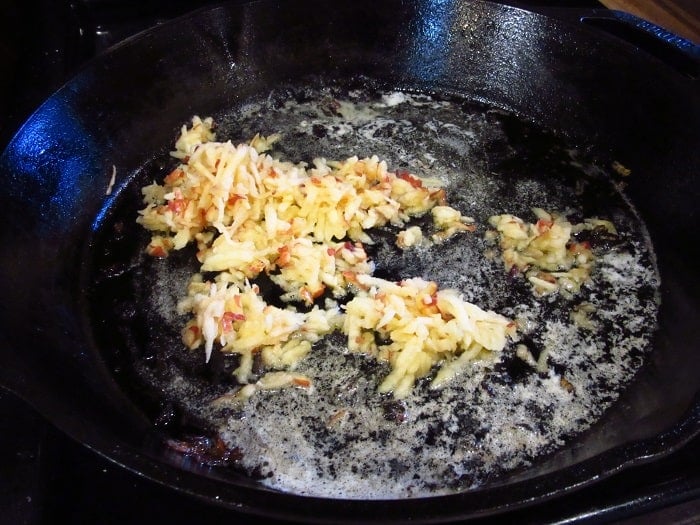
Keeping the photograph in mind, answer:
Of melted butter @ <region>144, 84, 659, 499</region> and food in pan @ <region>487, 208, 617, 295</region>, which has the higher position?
food in pan @ <region>487, 208, 617, 295</region>

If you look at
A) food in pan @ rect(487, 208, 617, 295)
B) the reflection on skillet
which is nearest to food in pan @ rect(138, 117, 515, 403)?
the reflection on skillet

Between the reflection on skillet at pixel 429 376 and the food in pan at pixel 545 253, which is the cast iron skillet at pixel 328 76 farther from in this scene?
the food in pan at pixel 545 253

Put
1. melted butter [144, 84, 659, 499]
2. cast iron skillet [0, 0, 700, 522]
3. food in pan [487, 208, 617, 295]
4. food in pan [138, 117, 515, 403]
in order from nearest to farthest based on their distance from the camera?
cast iron skillet [0, 0, 700, 522]
melted butter [144, 84, 659, 499]
food in pan [138, 117, 515, 403]
food in pan [487, 208, 617, 295]

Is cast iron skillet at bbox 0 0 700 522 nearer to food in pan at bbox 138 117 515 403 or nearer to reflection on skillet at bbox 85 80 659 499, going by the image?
reflection on skillet at bbox 85 80 659 499

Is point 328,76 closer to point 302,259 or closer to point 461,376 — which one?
point 302,259

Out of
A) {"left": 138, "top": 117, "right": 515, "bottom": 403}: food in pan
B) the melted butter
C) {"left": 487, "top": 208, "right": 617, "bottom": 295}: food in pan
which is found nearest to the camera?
the melted butter

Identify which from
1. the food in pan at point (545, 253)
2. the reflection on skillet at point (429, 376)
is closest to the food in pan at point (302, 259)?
the reflection on skillet at point (429, 376)
